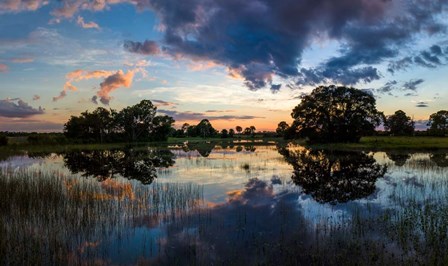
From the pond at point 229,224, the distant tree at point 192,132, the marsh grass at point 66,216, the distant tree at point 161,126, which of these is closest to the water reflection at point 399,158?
the pond at point 229,224

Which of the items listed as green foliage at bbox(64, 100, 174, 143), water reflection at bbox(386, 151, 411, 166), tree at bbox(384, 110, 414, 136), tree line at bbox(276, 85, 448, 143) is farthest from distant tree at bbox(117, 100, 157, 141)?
tree at bbox(384, 110, 414, 136)

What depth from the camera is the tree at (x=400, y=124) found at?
132988 mm

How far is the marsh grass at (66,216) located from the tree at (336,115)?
220ft

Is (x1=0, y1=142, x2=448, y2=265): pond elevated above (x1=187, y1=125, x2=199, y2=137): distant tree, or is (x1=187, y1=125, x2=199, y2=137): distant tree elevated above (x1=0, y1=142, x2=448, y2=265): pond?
(x1=187, y1=125, x2=199, y2=137): distant tree

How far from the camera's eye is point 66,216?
14.2 meters

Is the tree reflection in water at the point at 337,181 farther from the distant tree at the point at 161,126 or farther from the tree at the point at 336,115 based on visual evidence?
the distant tree at the point at 161,126

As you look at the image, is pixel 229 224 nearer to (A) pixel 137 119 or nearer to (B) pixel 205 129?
(A) pixel 137 119

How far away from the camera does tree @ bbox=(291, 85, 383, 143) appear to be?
7925 centimetres

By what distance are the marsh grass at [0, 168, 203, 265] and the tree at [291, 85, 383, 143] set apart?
67.0 meters

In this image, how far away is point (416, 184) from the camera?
22922mm

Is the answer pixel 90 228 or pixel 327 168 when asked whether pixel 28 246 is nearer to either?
pixel 90 228

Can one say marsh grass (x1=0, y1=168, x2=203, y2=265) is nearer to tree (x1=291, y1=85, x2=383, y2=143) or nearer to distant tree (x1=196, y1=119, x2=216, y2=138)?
tree (x1=291, y1=85, x2=383, y2=143)

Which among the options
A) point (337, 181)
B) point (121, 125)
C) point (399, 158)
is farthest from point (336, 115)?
point (121, 125)

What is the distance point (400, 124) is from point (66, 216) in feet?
484
